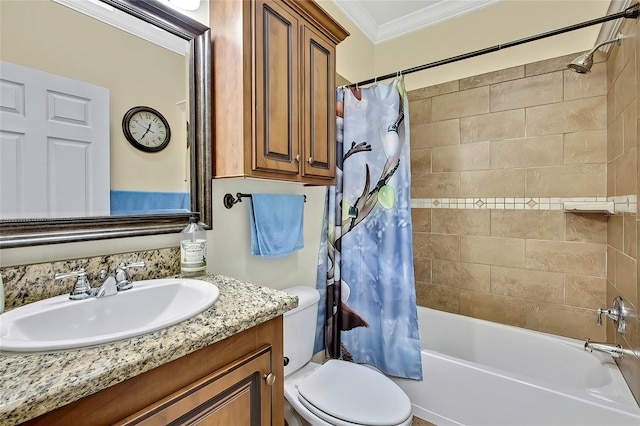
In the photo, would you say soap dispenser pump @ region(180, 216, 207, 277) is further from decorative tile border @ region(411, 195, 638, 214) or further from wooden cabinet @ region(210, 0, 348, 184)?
decorative tile border @ region(411, 195, 638, 214)

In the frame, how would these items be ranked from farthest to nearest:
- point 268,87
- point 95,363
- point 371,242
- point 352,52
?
1. point 352,52
2. point 371,242
3. point 268,87
4. point 95,363

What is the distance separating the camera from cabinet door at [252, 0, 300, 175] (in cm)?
118

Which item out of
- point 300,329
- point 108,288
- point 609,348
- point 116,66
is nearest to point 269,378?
point 108,288

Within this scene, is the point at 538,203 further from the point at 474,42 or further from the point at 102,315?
the point at 102,315

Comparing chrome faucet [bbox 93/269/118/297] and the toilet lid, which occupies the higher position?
chrome faucet [bbox 93/269/118/297]

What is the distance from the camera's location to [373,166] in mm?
1736

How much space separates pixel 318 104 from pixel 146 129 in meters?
0.76

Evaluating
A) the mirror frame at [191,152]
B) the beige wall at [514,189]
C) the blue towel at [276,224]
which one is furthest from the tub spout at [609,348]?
the mirror frame at [191,152]

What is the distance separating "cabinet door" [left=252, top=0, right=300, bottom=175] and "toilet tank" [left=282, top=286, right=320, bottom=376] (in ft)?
2.08

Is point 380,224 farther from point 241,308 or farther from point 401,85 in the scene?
point 241,308

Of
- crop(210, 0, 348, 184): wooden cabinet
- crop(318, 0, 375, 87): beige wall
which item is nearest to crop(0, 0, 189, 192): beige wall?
crop(210, 0, 348, 184): wooden cabinet

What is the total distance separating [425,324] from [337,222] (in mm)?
1128

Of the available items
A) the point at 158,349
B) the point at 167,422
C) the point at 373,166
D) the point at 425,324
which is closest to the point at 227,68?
the point at 373,166

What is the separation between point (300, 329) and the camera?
1484 millimetres
